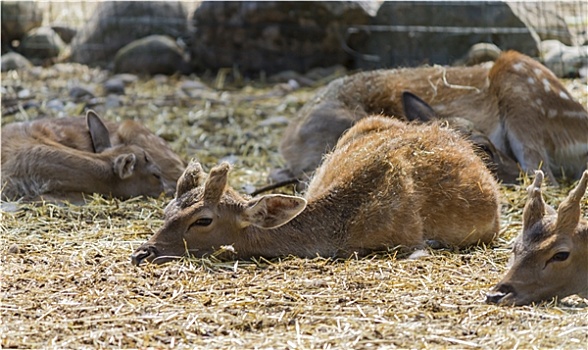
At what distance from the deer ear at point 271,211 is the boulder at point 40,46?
10.9 m

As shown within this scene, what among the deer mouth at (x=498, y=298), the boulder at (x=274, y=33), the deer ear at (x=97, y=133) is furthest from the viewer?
the boulder at (x=274, y=33)

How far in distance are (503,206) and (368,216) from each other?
2090mm

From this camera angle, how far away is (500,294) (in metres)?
5.74

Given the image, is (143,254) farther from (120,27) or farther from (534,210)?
(120,27)

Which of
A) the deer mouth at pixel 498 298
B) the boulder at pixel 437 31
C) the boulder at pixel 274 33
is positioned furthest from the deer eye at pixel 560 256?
the boulder at pixel 274 33

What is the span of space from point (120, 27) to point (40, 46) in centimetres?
161

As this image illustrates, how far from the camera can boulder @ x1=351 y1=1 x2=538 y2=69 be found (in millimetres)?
14141

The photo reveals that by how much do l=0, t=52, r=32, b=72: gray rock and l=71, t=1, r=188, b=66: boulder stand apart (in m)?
0.86

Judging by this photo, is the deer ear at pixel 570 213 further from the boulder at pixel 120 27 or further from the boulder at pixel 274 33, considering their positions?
the boulder at pixel 120 27

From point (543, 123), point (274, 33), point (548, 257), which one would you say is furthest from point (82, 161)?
point (274, 33)

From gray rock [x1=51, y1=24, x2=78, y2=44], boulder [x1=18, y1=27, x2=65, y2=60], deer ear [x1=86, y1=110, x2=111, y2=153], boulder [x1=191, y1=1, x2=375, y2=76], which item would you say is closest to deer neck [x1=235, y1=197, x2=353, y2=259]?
deer ear [x1=86, y1=110, x2=111, y2=153]

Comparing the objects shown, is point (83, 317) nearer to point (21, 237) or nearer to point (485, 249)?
point (21, 237)

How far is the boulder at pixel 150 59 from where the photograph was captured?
15.5 m

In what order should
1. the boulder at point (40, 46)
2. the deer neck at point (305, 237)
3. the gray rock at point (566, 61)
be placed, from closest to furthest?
the deer neck at point (305, 237) < the gray rock at point (566, 61) < the boulder at point (40, 46)
